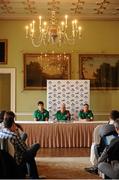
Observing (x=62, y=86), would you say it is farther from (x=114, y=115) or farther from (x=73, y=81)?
(x=114, y=115)

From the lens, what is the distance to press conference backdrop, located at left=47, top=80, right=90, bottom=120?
513 inches

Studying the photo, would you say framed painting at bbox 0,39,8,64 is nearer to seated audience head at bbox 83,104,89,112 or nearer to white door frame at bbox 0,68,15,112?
white door frame at bbox 0,68,15,112

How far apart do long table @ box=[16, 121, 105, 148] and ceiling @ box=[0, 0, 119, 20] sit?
378cm

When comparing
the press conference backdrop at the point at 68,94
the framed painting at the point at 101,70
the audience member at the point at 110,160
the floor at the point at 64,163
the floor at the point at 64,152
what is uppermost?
the framed painting at the point at 101,70

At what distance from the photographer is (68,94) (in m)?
13.1

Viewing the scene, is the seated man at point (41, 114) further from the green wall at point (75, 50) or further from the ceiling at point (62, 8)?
the ceiling at point (62, 8)

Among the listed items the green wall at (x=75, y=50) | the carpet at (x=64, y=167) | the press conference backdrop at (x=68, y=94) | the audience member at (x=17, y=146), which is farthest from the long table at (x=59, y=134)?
the audience member at (x=17, y=146)

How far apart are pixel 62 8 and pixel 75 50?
1914 millimetres

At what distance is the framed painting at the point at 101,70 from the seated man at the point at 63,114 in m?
2.02

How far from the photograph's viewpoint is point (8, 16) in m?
13.5

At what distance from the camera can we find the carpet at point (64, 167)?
6.98m

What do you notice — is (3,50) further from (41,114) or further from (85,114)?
(85,114)

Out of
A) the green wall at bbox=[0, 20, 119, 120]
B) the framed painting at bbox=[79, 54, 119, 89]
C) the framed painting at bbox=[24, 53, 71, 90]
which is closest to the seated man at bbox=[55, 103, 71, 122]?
the green wall at bbox=[0, 20, 119, 120]

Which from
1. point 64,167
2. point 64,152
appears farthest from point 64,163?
point 64,152
